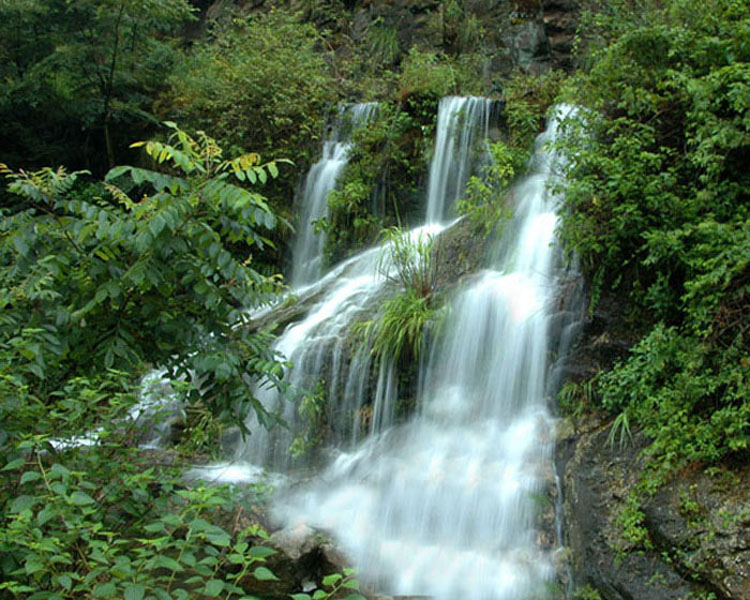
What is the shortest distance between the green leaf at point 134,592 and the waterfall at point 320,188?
731cm

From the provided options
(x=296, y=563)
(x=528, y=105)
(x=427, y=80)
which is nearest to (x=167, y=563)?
(x=296, y=563)

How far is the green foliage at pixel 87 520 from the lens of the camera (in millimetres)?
2209

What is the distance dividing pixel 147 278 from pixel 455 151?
6.63 m

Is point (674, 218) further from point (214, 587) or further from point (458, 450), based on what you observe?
point (214, 587)

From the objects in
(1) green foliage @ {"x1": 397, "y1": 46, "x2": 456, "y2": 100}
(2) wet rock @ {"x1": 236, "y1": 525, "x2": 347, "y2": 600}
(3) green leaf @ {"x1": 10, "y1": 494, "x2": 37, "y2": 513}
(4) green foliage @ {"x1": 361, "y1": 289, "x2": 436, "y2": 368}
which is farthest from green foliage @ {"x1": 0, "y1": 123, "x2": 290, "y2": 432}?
(1) green foliage @ {"x1": 397, "y1": 46, "x2": 456, "y2": 100}

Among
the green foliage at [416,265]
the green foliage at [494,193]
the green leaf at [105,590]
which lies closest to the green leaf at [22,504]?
the green leaf at [105,590]

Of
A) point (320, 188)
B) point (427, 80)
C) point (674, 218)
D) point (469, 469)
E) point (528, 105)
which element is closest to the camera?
point (674, 218)

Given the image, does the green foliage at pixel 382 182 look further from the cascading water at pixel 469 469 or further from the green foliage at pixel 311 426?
the green foliage at pixel 311 426

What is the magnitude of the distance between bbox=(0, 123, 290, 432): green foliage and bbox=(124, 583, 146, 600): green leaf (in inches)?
42.1

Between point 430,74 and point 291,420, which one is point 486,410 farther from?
point 430,74

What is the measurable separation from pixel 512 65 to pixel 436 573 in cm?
Answer: 930

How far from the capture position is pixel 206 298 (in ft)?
10.0

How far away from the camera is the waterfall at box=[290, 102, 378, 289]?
958 centimetres

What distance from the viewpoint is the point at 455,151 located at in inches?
349
